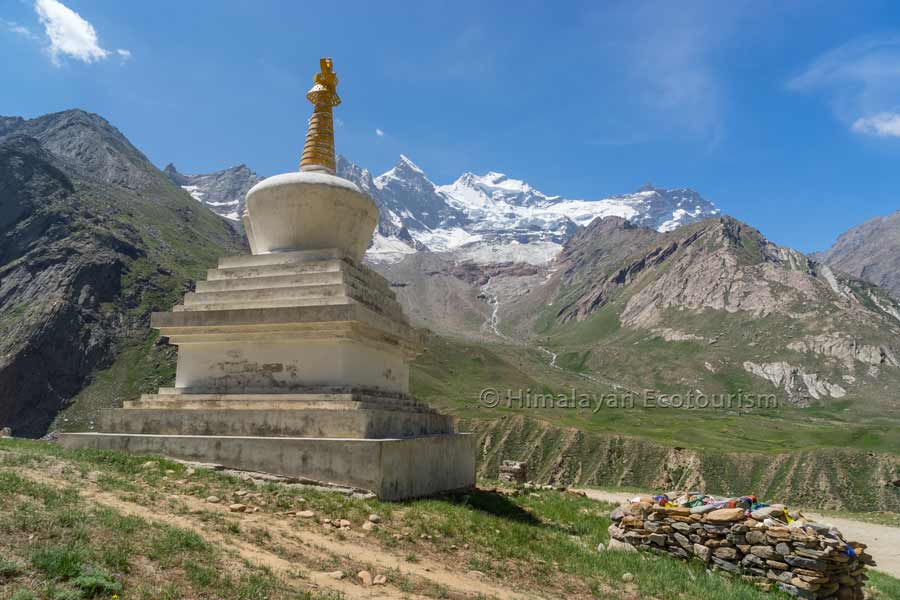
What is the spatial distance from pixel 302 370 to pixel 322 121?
7.44 metres

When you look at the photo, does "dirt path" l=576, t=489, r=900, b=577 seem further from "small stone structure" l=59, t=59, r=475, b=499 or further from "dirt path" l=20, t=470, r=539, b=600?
"dirt path" l=20, t=470, r=539, b=600

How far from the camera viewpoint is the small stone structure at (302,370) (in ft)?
42.0

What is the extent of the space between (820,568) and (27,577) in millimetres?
10717

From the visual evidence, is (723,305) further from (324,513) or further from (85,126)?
(85,126)

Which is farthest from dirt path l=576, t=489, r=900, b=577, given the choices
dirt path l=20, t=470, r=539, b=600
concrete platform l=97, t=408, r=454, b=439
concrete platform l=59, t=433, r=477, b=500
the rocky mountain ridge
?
the rocky mountain ridge

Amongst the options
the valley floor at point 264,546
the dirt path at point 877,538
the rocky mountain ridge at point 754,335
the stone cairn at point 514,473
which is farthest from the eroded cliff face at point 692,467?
the rocky mountain ridge at point 754,335

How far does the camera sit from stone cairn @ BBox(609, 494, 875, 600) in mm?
10539

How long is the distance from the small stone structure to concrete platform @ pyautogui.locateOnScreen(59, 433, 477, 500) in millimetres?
22

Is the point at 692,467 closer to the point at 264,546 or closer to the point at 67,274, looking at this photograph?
the point at 264,546

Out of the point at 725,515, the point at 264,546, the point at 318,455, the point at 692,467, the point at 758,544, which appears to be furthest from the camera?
the point at 692,467

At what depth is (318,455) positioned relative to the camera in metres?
12.3

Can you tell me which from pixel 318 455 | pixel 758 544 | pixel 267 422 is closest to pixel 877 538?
pixel 758 544

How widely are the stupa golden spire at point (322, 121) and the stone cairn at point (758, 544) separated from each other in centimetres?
1184

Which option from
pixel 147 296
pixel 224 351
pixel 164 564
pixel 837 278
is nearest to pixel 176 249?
pixel 147 296
